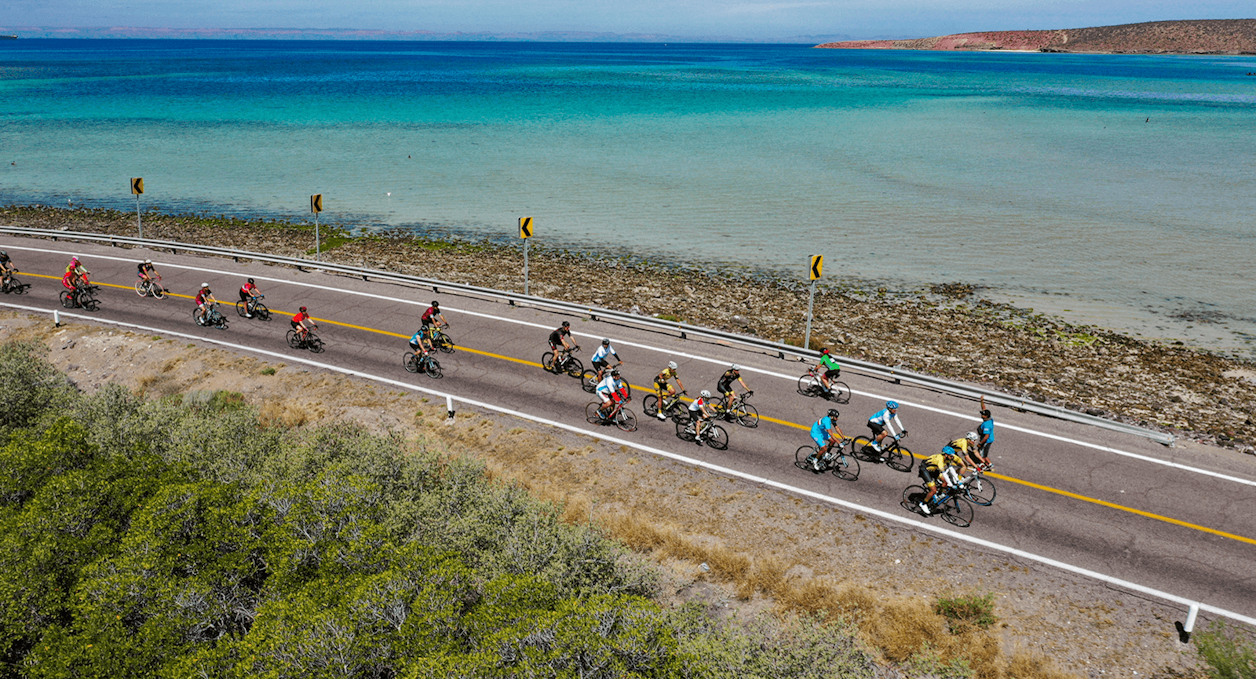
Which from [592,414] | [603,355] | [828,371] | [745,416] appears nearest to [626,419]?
[592,414]

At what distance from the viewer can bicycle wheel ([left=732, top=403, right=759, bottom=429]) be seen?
19594mm

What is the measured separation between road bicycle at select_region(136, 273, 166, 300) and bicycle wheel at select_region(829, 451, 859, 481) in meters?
27.1

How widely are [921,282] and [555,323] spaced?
1946cm

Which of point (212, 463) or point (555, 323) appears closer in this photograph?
point (212, 463)

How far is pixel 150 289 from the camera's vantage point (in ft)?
95.5

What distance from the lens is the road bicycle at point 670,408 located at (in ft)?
64.1

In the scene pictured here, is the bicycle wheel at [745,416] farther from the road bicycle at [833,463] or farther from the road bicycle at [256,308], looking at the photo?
the road bicycle at [256,308]

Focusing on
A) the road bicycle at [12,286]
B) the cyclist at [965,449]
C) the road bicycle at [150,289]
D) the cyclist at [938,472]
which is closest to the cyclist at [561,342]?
the cyclist at [938,472]

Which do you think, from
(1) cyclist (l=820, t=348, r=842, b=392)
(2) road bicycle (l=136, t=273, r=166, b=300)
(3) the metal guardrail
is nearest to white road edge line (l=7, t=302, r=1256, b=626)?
(2) road bicycle (l=136, t=273, r=166, b=300)

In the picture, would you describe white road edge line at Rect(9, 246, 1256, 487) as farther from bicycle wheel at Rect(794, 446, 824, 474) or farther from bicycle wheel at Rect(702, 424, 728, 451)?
bicycle wheel at Rect(702, 424, 728, 451)

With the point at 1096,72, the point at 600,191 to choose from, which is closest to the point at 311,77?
the point at 600,191

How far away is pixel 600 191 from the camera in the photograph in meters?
54.5

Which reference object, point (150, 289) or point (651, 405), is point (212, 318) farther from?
point (651, 405)

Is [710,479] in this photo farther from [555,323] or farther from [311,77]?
[311,77]
